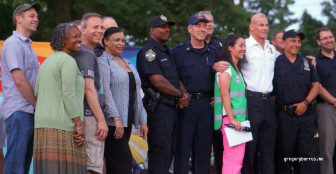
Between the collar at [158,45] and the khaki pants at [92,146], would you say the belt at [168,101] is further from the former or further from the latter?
the khaki pants at [92,146]

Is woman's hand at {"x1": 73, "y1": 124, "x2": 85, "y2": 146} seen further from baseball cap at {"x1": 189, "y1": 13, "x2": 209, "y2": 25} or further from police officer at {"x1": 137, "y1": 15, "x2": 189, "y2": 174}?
baseball cap at {"x1": 189, "y1": 13, "x2": 209, "y2": 25}

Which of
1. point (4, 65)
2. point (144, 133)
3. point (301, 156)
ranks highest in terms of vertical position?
point (4, 65)

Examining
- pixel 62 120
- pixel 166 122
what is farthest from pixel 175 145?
pixel 62 120

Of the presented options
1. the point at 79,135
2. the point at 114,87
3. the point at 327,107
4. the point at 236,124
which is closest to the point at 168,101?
the point at 236,124

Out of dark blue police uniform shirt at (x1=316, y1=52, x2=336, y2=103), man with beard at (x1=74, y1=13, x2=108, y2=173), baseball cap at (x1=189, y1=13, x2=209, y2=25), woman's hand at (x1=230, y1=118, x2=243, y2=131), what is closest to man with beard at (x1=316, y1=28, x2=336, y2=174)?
dark blue police uniform shirt at (x1=316, y1=52, x2=336, y2=103)

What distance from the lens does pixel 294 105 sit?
25.1 feet

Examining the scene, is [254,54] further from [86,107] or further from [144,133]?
[86,107]

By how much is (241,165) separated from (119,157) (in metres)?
1.61

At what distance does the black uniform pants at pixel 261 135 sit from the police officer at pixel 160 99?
0.87 metres

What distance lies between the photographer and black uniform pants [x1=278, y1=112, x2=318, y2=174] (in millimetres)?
7684

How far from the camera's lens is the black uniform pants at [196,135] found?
7.34m

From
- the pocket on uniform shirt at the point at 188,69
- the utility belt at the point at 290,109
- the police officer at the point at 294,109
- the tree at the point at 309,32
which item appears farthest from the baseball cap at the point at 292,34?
the tree at the point at 309,32

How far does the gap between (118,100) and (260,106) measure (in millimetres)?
1938

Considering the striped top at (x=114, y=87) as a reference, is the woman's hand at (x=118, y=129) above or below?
below
